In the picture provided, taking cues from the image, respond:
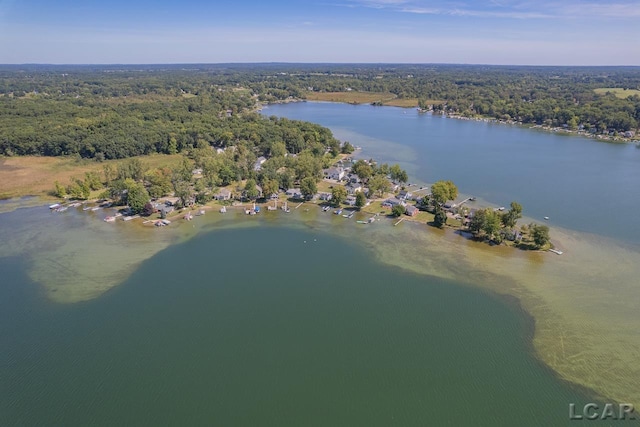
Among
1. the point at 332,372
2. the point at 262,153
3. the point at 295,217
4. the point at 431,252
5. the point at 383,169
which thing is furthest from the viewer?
the point at 262,153

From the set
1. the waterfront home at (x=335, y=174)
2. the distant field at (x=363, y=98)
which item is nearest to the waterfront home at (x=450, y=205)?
the waterfront home at (x=335, y=174)

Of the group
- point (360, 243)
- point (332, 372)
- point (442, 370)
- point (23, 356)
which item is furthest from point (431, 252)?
point (23, 356)

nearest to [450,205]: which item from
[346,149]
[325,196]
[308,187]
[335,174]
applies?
[325,196]

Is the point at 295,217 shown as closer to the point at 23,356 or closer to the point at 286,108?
the point at 23,356

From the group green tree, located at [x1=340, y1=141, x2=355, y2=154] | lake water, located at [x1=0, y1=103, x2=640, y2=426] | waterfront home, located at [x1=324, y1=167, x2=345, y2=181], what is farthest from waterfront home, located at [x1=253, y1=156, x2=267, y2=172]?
green tree, located at [x1=340, y1=141, x2=355, y2=154]

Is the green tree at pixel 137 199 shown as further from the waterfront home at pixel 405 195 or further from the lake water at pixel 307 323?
the waterfront home at pixel 405 195

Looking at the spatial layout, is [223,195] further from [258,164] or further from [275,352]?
[275,352]
